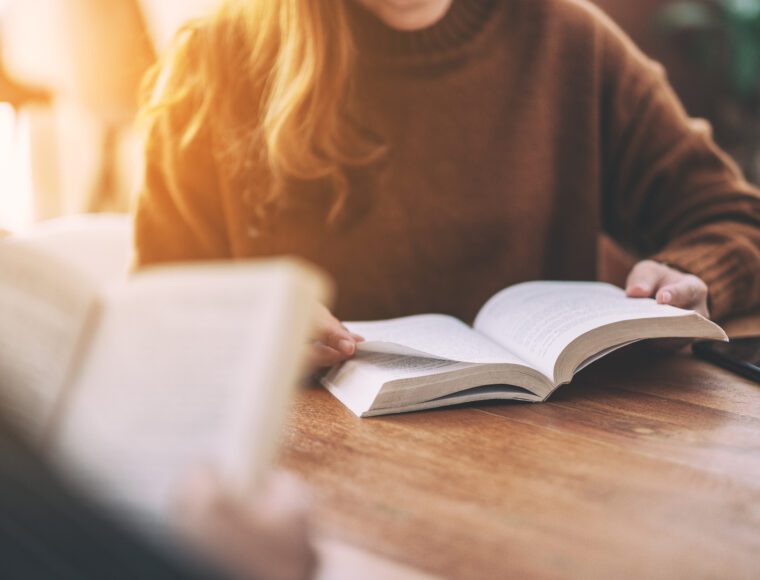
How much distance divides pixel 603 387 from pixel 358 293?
476 millimetres

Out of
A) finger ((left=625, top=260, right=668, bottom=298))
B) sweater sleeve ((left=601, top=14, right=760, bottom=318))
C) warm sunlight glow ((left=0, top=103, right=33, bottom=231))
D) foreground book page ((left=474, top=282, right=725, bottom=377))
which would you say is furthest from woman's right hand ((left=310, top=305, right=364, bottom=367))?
warm sunlight glow ((left=0, top=103, right=33, bottom=231))

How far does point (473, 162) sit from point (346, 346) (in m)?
0.50

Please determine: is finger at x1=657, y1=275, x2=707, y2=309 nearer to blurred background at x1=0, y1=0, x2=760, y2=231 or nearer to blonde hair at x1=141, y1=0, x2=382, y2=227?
blonde hair at x1=141, y1=0, x2=382, y2=227

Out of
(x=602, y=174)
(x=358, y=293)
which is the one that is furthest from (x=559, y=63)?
(x=358, y=293)

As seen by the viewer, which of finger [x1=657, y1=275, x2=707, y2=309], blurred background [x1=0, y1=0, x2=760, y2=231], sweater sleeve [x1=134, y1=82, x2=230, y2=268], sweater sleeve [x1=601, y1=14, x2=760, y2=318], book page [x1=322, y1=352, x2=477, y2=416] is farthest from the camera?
blurred background [x1=0, y1=0, x2=760, y2=231]

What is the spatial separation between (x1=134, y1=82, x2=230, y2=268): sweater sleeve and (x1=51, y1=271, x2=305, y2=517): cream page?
718 millimetres

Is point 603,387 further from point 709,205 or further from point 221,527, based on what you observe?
point 221,527

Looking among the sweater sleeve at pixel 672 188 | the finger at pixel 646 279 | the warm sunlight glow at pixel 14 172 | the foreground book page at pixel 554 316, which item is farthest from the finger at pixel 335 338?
the warm sunlight glow at pixel 14 172

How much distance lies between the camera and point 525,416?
0.65m

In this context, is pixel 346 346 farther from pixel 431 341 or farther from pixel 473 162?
pixel 473 162

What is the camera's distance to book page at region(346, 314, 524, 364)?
68 cm

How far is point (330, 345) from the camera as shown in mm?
735

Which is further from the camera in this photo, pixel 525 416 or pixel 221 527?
pixel 525 416

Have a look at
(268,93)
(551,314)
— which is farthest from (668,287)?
(268,93)
